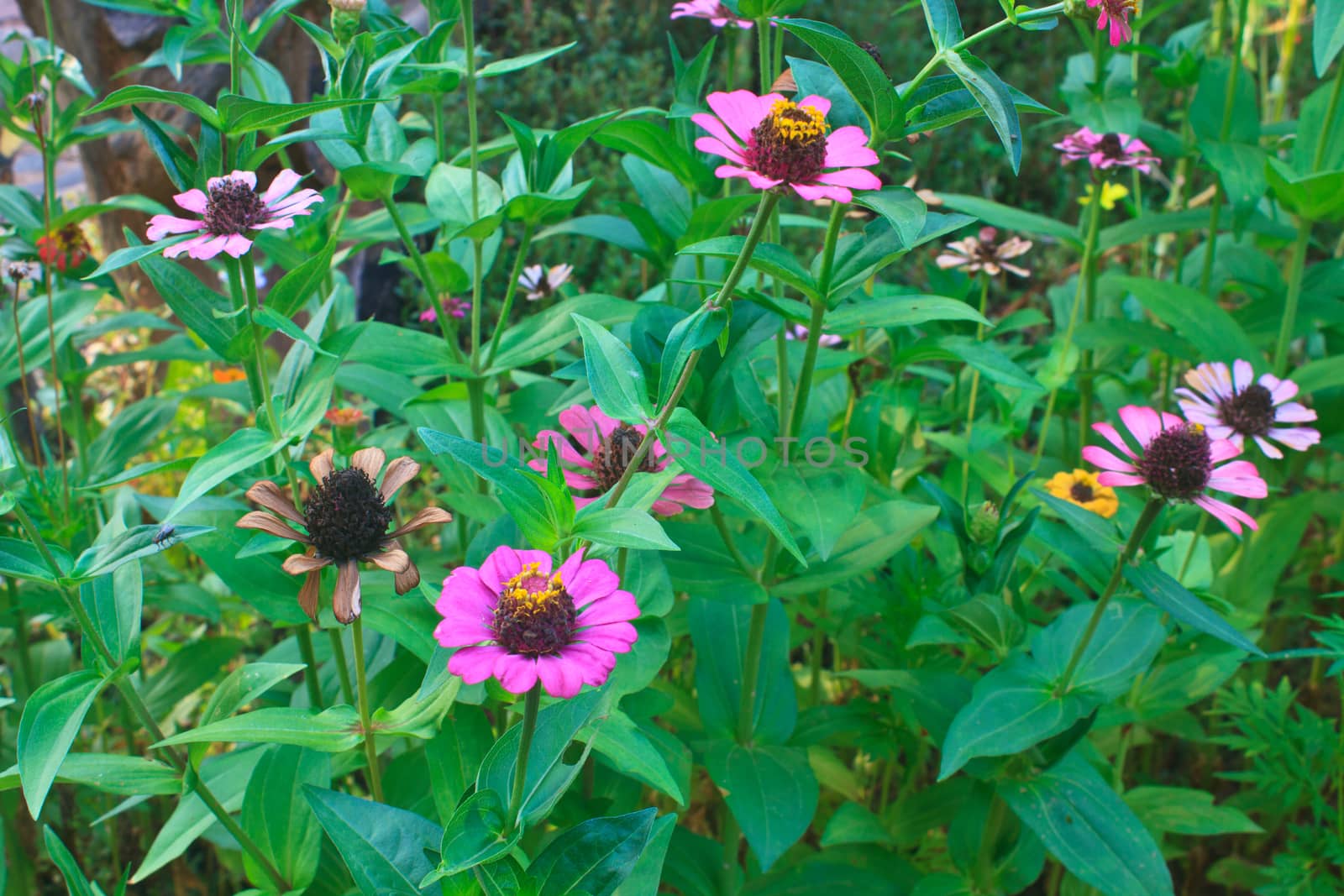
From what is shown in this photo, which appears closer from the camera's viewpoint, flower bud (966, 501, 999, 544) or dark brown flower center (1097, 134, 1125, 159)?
flower bud (966, 501, 999, 544)

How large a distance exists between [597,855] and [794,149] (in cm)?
65

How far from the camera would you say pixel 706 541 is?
4.59 ft

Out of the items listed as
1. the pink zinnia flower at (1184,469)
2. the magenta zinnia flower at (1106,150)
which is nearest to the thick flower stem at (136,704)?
the pink zinnia flower at (1184,469)

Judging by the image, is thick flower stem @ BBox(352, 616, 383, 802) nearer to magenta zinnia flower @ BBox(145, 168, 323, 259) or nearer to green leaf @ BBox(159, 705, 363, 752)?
green leaf @ BBox(159, 705, 363, 752)

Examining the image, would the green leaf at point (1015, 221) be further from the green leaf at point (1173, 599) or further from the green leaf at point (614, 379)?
the green leaf at point (614, 379)

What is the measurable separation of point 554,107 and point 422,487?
2.03 m

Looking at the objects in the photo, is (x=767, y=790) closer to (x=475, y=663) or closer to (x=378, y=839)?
(x=378, y=839)

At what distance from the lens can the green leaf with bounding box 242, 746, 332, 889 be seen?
1.19m

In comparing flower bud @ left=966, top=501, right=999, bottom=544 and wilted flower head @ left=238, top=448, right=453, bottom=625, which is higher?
wilted flower head @ left=238, top=448, right=453, bottom=625

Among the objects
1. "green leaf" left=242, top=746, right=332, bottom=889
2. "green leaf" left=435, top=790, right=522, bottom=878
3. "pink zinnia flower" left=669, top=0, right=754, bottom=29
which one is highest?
"pink zinnia flower" left=669, top=0, right=754, bottom=29

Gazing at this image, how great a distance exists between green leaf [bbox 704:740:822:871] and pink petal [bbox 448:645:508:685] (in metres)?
0.58

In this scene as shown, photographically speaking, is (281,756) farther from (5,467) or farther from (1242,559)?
(1242,559)

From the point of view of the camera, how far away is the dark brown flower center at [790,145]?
934mm

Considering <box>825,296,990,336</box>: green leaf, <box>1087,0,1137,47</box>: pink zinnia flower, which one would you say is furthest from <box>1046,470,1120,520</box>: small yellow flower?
<box>1087,0,1137,47</box>: pink zinnia flower
